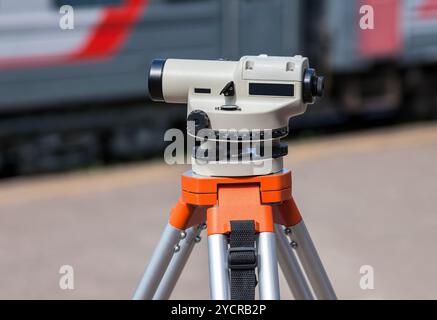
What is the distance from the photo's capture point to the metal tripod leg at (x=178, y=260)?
3125 mm

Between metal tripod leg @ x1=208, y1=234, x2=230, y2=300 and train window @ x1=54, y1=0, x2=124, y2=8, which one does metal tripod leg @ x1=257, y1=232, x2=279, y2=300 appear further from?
train window @ x1=54, y1=0, x2=124, y2=8

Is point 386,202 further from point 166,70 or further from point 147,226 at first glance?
point 166,70

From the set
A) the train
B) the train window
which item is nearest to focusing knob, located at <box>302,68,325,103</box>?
the train

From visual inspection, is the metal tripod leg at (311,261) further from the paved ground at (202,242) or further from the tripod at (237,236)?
the paved ground at (202,242)

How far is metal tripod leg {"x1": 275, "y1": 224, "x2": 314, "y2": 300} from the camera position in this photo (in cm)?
311

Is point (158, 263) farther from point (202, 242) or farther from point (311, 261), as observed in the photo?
point (202, 242)

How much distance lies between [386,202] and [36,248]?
2.60 meters

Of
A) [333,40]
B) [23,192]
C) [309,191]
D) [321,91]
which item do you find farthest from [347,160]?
[321,91]

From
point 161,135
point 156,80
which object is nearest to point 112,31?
point 161,135

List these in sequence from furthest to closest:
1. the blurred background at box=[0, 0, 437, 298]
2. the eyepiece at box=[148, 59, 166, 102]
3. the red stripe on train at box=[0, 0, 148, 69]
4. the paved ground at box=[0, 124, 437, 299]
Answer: the red stripe on train at box=[0, 0, 148, 69]
the blurred background at box=[0, 0, 437, 298]
the paved ground at box=[0, 124, 437, 299]
the eyepiece at box=[148, 59, 166, 102]

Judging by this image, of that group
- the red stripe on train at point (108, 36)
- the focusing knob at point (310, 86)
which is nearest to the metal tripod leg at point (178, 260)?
the focusing knob at point (310, 86)

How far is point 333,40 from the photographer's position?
9703mm

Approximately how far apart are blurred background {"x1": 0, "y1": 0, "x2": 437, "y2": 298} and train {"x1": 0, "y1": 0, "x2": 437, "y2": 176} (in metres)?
0.01

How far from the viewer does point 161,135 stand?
9219 mm
